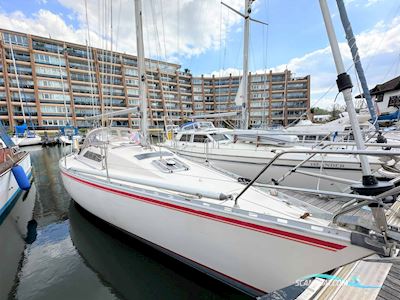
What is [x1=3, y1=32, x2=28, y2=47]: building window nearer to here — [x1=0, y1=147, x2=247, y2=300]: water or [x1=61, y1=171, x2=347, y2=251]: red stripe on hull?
[x1=0, y1=147, x2=247, y2=300]: water

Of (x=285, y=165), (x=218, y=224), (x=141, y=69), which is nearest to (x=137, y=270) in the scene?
(x=218, y=224)

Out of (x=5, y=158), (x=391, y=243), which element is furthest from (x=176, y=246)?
(x=5, y=158)

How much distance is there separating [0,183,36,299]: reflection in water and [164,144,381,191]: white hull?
5165 millimetres

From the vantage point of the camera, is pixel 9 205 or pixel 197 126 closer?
pixel 9 205

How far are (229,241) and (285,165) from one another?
433 centimetres

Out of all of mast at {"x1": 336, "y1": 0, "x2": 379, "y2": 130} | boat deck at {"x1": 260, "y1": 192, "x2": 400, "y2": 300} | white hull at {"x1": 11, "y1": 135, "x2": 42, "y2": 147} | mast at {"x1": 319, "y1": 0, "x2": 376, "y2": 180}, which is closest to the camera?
boat deck at {"x1": 260, "y1": 192, "x2": 400, "y2": 300}

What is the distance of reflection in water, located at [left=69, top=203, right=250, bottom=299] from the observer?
3.16 metres

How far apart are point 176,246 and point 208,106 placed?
5347cm

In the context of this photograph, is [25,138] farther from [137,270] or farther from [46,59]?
[137,270]

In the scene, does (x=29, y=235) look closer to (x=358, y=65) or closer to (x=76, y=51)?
(x=358, y=65)

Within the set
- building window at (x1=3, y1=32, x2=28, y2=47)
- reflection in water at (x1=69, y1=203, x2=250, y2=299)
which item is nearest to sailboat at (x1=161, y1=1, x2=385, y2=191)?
reflection in water at (x1=69, y1=203, x2=250, y2=299)

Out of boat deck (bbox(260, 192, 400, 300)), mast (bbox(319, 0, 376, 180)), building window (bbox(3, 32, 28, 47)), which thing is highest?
building window (bbox(3, 32, 28, 47))

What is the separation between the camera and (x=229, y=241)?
270cm

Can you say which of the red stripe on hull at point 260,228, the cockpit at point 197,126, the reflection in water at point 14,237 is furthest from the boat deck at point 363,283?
the cockpit at point 197,126
